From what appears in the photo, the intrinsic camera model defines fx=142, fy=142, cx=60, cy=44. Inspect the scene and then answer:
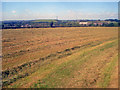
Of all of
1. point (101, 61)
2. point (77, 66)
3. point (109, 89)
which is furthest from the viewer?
point (101, 61)

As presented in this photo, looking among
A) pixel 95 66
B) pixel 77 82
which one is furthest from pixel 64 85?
pixel 95 66

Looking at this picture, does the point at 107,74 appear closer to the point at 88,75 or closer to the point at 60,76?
the point at 88,75

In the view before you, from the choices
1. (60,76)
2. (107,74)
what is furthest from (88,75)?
(60,76)

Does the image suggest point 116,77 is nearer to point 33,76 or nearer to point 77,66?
point 77,66

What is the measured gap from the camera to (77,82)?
6.25 m

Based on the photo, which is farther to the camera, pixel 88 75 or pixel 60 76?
pixel 88 75

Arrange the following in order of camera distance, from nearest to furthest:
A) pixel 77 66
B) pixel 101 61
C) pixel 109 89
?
pixel 109 89, pixel 77 66, pixel 101 61

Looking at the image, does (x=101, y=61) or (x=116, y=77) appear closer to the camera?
(x=116, y=77)

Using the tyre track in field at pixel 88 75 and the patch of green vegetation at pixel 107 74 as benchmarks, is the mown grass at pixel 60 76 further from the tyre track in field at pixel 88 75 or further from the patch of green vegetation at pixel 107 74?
the tyre track in field at pixel 88 75

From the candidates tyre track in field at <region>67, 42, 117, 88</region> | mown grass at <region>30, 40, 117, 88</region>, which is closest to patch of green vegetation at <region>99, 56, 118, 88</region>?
mown grass at <region>30, 40, 117, 88</region>

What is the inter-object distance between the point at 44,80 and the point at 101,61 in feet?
15.1

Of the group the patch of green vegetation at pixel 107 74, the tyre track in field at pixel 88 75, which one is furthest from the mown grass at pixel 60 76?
the tyre track in field at pixel 88 75

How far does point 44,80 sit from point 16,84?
122 centimetres

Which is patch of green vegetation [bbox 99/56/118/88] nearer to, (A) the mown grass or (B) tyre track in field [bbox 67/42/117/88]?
(A) the mown grass
